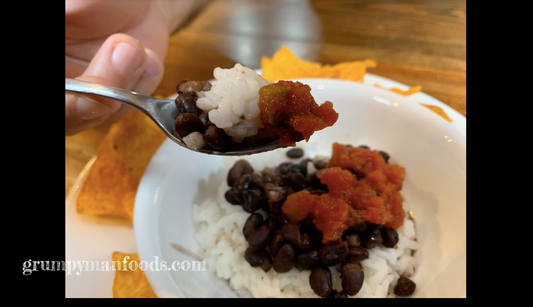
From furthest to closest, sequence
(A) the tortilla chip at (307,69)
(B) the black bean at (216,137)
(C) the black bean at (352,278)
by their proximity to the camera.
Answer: (A) the tortilla chip at (307,69) < (C) the black bean at (352,278) < (B) the black bean at (216,137)

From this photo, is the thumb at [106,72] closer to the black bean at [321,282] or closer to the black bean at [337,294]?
the black bean at [321,282]

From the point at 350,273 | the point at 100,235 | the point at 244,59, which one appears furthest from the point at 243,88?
the point at 244,59

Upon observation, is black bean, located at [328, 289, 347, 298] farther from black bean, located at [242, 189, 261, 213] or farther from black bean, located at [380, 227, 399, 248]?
black bean, located at [242, 189, 261, 213]

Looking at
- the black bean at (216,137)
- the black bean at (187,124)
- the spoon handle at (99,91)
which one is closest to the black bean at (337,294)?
the black bean at (216,137)

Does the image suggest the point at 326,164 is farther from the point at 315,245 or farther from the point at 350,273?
the point at 350,273

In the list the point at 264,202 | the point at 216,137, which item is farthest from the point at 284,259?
the point at 216,137

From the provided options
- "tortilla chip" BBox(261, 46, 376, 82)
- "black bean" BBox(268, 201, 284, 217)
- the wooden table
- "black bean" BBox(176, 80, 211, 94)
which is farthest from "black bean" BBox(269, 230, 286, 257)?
the wooden table
